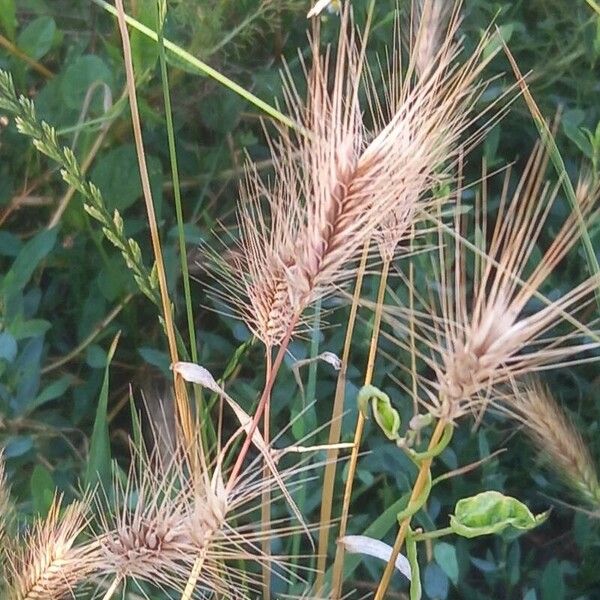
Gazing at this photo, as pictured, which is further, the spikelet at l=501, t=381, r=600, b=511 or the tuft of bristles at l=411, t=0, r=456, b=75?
the spikelet at l=501, t=381, r=600, b=511

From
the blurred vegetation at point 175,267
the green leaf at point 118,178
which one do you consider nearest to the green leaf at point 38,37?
the blurred vegetation at point 175,267

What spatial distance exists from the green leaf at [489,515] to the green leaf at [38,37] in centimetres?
55

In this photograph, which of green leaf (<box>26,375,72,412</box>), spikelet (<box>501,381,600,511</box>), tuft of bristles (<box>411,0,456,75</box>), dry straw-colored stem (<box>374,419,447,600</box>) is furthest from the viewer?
green leaf (<box>26,375,72,412</box>)

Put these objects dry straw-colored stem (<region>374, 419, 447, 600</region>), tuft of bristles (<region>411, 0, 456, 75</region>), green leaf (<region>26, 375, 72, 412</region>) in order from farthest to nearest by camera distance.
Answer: green leaf (<region>26, 375, 72, 412</region>) → tuft of bristles (<region>411, 0, 456, 75</region>) → dry straw-colored stem (<region>374, 419, 447, 600</region>)

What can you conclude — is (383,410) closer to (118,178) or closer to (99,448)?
(99,448)

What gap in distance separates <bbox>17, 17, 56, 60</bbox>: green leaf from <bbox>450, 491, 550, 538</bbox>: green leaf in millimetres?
554

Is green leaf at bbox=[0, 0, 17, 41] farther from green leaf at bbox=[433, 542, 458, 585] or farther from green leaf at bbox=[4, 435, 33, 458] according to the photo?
green leaf at bbox=[433, 542, 458, 585]

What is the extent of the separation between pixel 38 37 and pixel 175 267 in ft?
0.75

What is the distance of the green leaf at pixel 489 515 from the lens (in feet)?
1.57

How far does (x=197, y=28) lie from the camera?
84 centimetres

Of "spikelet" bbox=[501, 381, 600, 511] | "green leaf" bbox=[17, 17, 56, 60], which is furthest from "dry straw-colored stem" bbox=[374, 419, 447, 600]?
"green leaf" bbox=[17, 17, 56, 60]

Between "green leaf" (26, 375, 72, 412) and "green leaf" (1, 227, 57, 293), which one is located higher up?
"green leaf" (1, 227, 57, 293)

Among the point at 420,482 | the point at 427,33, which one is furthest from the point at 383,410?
the point at 427,33

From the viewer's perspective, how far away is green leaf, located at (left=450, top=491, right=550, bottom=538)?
18.8 inches
